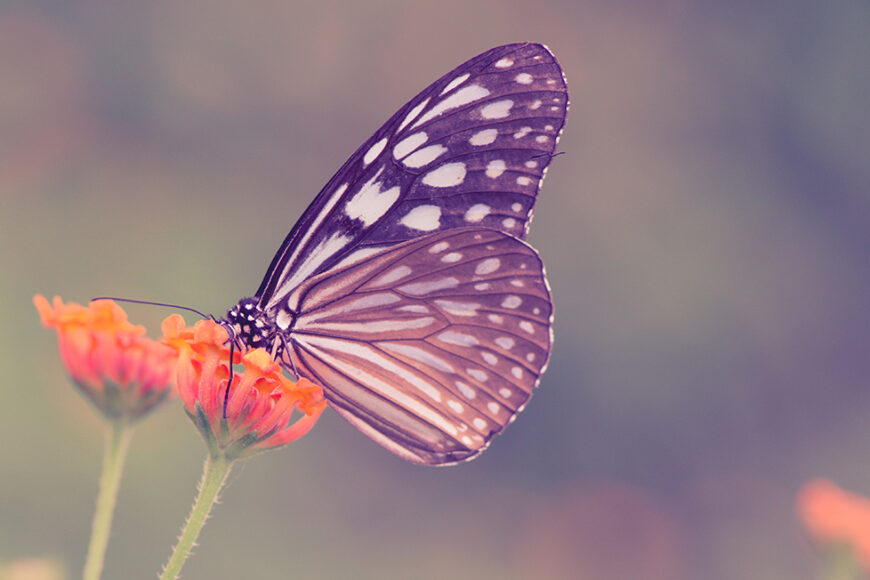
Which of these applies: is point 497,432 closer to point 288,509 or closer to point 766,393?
point 288,509

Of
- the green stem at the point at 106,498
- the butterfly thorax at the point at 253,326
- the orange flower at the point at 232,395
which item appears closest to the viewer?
→ the green stem at the point at 106,498

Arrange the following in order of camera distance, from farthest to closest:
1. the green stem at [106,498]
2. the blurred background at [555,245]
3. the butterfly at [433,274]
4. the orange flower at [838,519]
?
the blurred background at [555,245] → the orange flower at [838,519] → the butterfly at [433,274] → the green stem at [106,498]

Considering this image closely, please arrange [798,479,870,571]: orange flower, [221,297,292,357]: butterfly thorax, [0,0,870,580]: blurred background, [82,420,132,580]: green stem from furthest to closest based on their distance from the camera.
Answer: [0,0,870,580]: blurred background, [798,479,870,571]: orange flower, [221,297,292,357]: butterfly thorax, [82,420,132,580]: green stem

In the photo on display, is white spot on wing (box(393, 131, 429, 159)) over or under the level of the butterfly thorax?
over

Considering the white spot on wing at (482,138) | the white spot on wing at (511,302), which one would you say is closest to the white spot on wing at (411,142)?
the white spot on wing at (482,138)

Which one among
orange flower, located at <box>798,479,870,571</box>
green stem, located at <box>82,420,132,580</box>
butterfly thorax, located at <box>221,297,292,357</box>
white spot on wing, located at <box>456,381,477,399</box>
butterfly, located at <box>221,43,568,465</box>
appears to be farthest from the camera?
orange flower, located at <box>798,479,870,571</box>

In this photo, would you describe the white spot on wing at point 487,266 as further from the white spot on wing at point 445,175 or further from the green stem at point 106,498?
the green stem at point 106,498

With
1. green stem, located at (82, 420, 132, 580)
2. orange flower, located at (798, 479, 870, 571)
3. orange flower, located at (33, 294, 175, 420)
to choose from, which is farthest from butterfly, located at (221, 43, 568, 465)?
orange flower, located at (798, 479, 870, 571)

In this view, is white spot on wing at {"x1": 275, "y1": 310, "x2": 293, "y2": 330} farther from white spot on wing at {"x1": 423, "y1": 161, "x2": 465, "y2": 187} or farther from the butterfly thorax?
white spot on wing at {"x1": 423, "y1": 161, "x2": 465, "y2": 187}

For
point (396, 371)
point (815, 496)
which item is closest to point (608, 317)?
point (815, 496)
